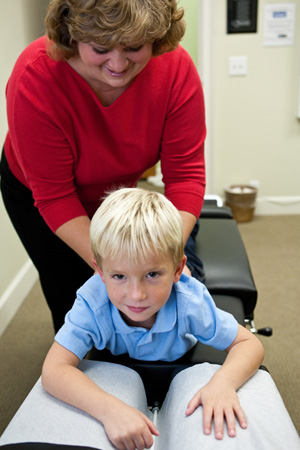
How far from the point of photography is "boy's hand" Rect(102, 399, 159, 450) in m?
0.82

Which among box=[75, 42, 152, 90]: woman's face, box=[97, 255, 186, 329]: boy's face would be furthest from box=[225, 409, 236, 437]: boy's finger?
box=[75, 42, 152, 90]: woman's face

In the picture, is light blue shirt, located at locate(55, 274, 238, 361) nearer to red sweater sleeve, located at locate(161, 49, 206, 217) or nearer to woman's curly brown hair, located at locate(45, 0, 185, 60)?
red sweater sleeve, located at locate(161, 49, 206, 217)

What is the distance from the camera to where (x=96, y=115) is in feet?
3.86

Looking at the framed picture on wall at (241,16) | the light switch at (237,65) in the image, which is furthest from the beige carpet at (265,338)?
the framed picture on wall at (241,16)

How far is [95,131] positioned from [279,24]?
2.22 meters

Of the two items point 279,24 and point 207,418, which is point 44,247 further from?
point 279,24

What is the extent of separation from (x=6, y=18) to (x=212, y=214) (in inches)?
49.9

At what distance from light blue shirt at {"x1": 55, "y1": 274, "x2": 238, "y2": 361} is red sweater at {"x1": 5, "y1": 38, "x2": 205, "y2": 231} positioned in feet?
0.96

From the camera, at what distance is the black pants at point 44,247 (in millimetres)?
1397

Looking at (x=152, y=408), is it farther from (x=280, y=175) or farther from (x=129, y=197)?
(x=280, y=175)

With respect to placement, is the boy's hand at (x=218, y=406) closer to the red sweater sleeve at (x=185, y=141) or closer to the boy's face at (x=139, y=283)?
the boy's face at (x=139, y=283)

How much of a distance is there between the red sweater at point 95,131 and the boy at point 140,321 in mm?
286

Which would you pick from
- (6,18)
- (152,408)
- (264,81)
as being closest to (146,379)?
(152,408)

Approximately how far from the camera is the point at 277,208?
337 centimetres
